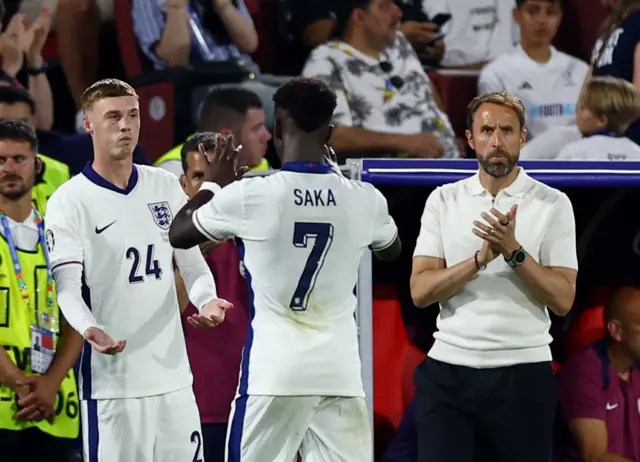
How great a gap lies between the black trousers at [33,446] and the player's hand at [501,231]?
1860mm

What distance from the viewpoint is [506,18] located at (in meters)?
7.77

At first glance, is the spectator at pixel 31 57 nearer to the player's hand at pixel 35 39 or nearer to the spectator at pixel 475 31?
the player's hand at pixel 35 39

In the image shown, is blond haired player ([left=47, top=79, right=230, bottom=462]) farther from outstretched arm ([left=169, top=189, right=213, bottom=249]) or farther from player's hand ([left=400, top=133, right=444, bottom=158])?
player's hand ([left=400, top=133, right=444, bottom=158])

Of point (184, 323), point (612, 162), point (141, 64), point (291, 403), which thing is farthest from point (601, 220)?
point (141, 64)

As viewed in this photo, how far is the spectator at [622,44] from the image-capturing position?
706cm

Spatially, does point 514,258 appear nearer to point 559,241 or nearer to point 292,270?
point 559,241

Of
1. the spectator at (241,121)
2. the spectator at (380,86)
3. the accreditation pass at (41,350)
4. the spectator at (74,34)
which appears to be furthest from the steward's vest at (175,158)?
the accreditation pass at (41,350)

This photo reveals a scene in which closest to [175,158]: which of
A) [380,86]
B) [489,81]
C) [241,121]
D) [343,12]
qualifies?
[241,121]

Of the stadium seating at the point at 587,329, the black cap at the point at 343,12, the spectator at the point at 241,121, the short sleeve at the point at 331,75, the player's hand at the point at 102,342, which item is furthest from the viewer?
the black cap at the point at 343,12

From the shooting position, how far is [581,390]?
5.32m

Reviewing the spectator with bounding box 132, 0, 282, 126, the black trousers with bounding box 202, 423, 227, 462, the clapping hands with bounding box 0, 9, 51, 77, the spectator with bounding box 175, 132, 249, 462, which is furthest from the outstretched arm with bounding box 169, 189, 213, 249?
the clapping hands with bounding box 0, 9, 51, 77

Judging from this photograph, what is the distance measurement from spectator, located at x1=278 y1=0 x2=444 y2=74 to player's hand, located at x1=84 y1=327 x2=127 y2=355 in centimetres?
380

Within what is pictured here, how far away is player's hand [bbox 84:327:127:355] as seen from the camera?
374 centimetres

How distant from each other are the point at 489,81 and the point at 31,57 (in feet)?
9.35
